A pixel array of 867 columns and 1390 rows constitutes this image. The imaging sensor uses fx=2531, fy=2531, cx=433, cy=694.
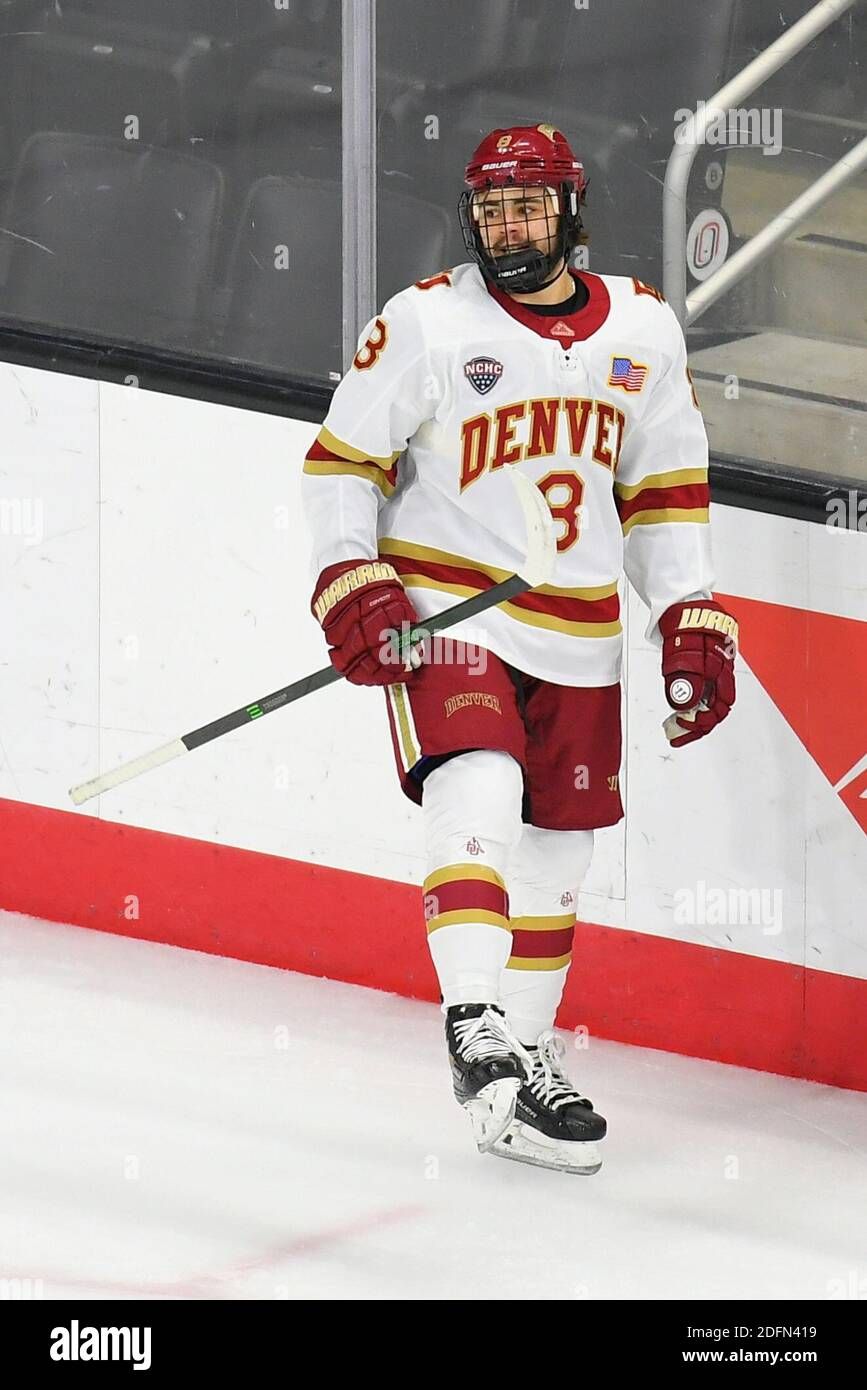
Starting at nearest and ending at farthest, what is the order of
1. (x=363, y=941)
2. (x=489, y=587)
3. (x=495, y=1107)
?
(x=495, y=1107)
(x=489, y=587)
(x=363, y=941)

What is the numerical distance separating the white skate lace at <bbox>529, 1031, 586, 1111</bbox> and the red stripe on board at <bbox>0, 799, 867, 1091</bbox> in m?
0.41

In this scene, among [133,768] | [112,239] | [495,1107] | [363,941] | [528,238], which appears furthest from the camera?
[112,239]

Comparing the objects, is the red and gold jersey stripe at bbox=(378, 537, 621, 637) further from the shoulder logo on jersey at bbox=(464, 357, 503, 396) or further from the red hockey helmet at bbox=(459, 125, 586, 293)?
the red hockey helmet at bbox=(459, 125, 586, 293)

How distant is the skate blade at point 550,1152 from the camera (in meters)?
3.43

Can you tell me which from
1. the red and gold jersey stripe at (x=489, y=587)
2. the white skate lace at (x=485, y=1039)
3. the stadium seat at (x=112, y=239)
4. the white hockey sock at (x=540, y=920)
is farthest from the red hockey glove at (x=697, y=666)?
the stadium seat at (x=112, y=239)

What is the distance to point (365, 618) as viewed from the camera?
3205 mm

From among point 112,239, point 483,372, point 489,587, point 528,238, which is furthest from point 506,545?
point 112,239

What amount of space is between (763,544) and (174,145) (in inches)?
55.2

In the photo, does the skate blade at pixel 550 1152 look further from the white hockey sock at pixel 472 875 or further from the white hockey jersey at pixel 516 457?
the white hockey jersey at pixel 516 457

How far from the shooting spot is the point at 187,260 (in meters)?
4.45

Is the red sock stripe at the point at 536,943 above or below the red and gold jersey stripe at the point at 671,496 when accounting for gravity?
below

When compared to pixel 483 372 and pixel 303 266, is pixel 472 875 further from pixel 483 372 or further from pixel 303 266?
pixel 303 266

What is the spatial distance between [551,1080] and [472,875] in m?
0.38
